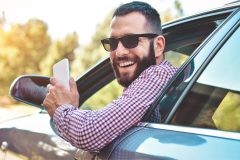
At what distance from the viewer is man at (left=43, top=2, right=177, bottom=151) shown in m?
2.15

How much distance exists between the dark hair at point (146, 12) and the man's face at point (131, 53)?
0.02m

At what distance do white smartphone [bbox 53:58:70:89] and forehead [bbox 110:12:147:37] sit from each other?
31cm

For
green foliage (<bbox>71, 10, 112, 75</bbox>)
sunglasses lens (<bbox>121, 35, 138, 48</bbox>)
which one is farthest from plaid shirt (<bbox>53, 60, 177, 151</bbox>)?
green foliage (<bbox>71, 10, 112, 75</bbox>)

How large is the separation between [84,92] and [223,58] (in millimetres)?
1566

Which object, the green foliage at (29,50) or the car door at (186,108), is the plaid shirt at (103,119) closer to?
the car door at (186,108)

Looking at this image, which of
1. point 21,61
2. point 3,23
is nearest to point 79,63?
point 21,61

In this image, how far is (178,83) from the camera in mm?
2234

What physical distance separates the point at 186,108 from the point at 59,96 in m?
0.55

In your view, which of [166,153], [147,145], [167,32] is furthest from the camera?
[167,32]

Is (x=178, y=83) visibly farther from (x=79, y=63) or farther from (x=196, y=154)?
(x=79, y=63)

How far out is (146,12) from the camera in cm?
257

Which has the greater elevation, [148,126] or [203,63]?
[203,63]

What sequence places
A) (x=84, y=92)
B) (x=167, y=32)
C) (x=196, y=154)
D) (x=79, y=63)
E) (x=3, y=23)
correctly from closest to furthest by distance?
(x=196, y=154)
(x=167, y=32)
(x=84, y=92)
(x=79, y=63)
(x=3, y=23)

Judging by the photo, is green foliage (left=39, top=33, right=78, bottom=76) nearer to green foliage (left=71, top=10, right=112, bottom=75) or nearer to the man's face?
green foliage (left=71, top=10, right=112, bottom=75)
